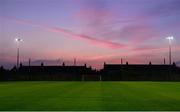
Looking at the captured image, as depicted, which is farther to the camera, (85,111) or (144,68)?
(144,68)

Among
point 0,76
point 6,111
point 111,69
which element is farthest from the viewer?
point 111,69

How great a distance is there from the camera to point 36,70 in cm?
14162

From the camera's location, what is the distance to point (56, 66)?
5699 inches

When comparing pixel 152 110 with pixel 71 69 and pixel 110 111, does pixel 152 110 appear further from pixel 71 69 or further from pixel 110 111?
pixel 71 69

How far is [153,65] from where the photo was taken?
14175cm

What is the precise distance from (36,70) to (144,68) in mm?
40243

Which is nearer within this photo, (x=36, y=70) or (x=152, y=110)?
(x=152, y=110)

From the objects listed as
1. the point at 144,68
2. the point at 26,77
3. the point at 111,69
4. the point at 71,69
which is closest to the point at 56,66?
the point at 71,69

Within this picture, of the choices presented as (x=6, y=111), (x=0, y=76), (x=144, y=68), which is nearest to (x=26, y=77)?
(x=0, y=76)

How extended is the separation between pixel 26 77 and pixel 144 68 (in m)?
53.4

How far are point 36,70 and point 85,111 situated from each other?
127m

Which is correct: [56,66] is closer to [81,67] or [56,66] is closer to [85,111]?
[81,67]

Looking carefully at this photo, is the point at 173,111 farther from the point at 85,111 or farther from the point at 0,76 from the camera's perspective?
the point at 0,76

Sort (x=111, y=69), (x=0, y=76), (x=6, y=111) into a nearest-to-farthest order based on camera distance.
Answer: (x=6, y=111)
(x=0, y=76)
(x=111, y=69)
